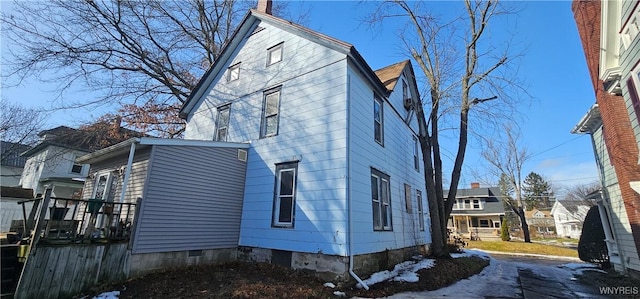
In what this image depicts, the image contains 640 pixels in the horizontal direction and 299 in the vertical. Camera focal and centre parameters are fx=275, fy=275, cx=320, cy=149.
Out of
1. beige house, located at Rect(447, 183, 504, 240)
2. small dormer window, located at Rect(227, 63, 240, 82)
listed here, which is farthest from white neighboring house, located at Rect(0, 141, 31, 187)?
beige house, located at Rect(447, 183, 504, 240)

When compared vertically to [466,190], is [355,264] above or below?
below

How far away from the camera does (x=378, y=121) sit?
10.2m

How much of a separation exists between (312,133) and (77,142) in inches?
848

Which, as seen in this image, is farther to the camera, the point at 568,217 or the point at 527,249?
the point at 568,217

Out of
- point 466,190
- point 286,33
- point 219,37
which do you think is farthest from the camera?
point 466,190

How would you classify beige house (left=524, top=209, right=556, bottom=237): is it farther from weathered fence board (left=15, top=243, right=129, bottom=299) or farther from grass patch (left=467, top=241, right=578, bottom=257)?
weathered fence board (left=15, top=243, right=129, bottom=299)

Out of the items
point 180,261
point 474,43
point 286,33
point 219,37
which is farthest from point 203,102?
point 474,43

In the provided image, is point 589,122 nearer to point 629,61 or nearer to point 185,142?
point 629,61

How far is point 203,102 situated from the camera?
1291 cm

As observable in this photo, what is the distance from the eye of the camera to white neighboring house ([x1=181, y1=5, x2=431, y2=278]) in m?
7.39

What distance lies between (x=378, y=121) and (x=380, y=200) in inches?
116

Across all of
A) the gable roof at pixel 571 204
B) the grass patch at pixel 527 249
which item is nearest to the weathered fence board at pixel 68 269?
the grass patch at pixel 527 249

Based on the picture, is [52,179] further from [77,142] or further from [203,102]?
[203,102]

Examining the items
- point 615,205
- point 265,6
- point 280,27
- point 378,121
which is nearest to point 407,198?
point 378,121
